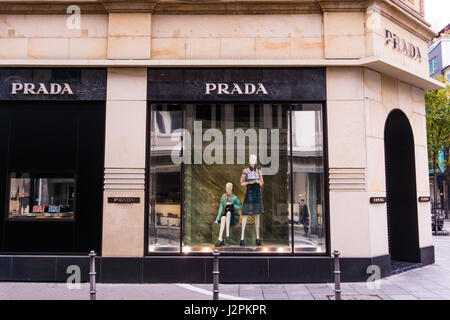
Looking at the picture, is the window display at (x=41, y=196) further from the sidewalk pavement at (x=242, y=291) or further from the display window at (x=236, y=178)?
the display window at (x=236, y=178)

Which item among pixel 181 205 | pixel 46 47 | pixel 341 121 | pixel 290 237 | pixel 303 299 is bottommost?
pixel 303 299

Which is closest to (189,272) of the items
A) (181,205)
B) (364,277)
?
(181,205)

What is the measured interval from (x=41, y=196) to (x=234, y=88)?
583 cm

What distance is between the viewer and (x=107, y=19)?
9.56 meters

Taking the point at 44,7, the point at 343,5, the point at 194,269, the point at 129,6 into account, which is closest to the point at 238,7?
the point at 343,5

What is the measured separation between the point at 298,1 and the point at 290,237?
6.23m

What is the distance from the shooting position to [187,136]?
9734 millimetres

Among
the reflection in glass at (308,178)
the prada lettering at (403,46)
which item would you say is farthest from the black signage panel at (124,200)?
the prada lettering at (403,46)

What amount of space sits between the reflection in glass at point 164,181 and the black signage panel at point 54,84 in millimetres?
1655

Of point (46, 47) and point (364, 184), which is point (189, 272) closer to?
point (364, 184)

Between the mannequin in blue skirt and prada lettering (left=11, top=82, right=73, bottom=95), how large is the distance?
5151mm

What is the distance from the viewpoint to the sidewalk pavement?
301 inches
